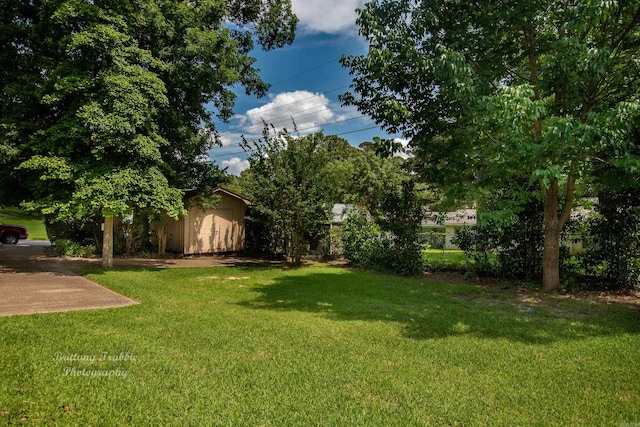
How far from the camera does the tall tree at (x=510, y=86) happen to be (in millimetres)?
5273

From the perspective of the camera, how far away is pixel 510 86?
6.11m

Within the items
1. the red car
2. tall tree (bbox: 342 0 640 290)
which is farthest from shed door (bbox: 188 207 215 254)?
the red car

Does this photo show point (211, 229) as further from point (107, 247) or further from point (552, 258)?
point (552, 258)

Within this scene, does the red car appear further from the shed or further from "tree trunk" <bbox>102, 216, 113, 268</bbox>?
"tree trunk" <bbox>102, 216, 113, 268</bbox>

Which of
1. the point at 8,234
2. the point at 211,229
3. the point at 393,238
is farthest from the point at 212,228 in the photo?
the point at 8,234

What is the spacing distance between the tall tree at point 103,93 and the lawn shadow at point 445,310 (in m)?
4.77

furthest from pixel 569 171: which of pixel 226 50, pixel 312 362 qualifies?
pixel 226 50

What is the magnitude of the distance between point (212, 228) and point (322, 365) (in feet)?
42.1

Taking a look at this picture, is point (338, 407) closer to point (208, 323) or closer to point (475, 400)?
point (475, 400)

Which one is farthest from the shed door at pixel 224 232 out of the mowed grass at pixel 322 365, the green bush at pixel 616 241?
the green bush at pixel 616 241

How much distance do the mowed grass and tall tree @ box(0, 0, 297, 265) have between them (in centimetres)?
424

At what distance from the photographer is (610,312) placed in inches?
236

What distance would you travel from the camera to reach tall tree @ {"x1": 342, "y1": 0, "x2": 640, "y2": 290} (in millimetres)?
5273

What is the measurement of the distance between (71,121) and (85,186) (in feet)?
5.64
